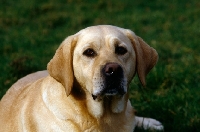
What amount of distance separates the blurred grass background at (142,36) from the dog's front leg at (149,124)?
0.36ft

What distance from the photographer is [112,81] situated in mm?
4340

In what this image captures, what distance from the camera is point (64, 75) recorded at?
447 centimetres

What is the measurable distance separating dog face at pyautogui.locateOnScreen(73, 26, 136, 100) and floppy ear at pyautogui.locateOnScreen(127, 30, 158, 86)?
0.07 metres

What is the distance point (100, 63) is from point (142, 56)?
61 cm

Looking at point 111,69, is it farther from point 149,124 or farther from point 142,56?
point 149,124

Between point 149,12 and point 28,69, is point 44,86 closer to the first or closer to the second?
point 28,69

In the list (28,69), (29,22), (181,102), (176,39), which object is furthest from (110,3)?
(181,102)

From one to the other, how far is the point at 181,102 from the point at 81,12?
6.07m

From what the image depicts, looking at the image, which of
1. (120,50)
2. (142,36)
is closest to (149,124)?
(120,50)

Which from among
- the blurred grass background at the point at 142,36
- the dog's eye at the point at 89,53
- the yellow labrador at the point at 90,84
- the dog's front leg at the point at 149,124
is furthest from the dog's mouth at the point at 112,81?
the blurred grass background at the point at 142,36

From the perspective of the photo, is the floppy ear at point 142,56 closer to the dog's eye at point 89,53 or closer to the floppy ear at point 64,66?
the dog's eye at point 89,53

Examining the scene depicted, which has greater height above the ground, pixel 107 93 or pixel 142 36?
pixel 107 93

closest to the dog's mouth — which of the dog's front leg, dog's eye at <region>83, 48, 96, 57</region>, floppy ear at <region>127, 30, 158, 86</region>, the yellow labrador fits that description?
the yellow labrador

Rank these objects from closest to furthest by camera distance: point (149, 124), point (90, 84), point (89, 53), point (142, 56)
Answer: point (90, 84), point (89, 53), point (142, 56), point (149, 124)
